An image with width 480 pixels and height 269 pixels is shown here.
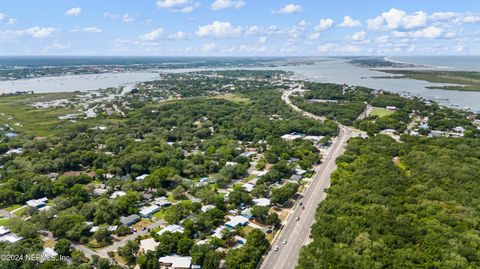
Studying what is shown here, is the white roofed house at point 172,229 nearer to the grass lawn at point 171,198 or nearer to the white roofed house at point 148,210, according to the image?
the white roofed house at point 148,210

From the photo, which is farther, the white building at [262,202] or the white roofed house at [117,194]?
the white roofed house at [117,194]

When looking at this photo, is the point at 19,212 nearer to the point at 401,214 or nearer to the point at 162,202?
the point at 162,202

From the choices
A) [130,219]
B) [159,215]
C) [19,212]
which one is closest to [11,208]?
[19,212]

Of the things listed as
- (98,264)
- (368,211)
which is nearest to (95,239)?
(98,264)

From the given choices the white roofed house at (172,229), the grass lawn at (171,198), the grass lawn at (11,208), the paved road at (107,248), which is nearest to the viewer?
the paved road at (107,248)

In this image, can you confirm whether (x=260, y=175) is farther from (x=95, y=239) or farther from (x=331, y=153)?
(x=95, y=239)

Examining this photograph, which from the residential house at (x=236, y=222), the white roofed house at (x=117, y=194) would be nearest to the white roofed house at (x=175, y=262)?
the residential house at (x=236, y=222)
